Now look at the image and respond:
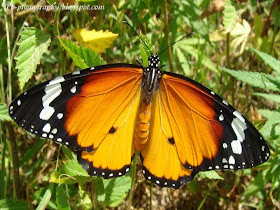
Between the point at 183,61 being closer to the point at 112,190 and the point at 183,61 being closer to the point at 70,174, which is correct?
the point at 112,190

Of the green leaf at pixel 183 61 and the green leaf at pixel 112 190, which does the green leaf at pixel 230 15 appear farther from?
the green leaf at pixel 112 190

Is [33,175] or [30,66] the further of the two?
[33,175]

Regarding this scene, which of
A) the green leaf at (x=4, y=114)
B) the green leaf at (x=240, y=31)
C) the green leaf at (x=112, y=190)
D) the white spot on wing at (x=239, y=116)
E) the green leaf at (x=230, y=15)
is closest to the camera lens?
the white spot on wing at (x=239, y=116)

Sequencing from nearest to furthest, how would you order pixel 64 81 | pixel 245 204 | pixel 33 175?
1. pixel 64 81
2. pixel 33 175
3. pixel 245 204

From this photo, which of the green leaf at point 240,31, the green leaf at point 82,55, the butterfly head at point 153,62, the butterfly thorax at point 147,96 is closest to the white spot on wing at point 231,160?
the butterfly thorax at point 147,96

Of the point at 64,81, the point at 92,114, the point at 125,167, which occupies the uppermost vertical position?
the point at 64,81

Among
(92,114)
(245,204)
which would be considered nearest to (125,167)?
(92,114)

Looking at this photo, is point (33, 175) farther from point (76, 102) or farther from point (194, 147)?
point (194, 147)

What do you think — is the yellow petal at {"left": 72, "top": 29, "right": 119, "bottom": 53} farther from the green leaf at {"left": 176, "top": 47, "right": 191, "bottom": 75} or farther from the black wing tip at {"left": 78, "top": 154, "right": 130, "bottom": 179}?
the green leaf at {"left": 176, "top": 47, "right": 191, "bottom": 75}
